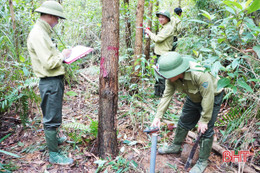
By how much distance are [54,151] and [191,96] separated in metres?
2.27

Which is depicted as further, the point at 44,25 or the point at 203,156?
the point at 203,156

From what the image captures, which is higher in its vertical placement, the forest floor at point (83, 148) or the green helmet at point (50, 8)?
the green helmet at point (50, 8)

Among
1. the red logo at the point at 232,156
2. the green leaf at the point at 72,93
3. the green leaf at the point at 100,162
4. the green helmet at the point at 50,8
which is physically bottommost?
the red logo at the point at 232,156

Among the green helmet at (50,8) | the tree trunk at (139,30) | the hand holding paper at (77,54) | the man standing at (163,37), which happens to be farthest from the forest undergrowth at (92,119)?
the green helmet at (50,8)

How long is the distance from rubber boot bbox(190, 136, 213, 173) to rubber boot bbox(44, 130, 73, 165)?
1.92 m

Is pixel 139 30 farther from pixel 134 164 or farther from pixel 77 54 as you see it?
pixel 134 164

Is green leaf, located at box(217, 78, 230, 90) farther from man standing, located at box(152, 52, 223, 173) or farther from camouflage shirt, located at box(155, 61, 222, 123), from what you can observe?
camouflage shirt, located at box(155, 61, 222, 123)

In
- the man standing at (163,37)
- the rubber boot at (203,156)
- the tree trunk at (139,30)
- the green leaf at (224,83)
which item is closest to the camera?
the green leaf at (224,83)

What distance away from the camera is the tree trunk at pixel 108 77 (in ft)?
8.02

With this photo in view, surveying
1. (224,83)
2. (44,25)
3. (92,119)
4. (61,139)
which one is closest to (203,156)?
(224,83)

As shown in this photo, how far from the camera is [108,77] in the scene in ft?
8.34

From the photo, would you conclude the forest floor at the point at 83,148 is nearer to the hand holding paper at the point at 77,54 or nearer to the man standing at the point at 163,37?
the man standing at the point at 163,37

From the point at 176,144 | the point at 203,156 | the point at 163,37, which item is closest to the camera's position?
the point at 203,156

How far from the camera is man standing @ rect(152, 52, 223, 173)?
7.79 feet
